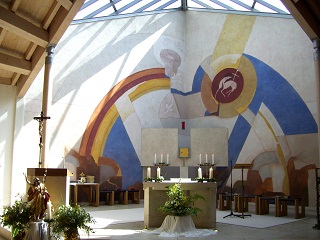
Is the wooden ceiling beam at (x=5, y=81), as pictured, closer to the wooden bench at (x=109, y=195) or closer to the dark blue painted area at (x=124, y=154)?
the dark blue painted area at (x=124, y=154)

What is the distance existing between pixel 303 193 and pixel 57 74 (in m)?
8.31

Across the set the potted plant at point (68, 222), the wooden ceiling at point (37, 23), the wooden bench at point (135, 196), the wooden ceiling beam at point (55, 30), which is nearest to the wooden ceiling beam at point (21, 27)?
the wooden ceiling at point (37, 23)

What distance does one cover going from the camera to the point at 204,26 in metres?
14.4

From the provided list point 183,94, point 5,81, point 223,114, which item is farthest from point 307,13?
point 5,81

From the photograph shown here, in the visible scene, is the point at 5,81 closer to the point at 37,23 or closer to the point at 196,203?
the point at 37,23

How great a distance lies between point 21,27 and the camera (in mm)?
7727

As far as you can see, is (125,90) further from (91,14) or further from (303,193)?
(303,193)

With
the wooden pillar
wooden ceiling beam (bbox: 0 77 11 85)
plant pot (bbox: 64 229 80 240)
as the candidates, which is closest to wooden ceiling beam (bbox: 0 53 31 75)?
the wooden pillar

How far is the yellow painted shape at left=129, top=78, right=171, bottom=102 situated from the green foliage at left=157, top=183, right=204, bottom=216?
6682 mm

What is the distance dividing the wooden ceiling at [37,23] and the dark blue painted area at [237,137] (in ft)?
15.9

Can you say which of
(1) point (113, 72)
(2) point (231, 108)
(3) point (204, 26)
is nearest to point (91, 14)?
(1) point (113, 72)

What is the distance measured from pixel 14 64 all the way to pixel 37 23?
147cm

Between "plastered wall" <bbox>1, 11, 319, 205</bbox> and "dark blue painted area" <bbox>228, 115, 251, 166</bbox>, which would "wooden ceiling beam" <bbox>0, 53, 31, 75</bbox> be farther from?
"dark blue painted area" <bbox>228, 115, 251, 166</bbox>

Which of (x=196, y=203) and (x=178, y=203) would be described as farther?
(x=196, y=203)
